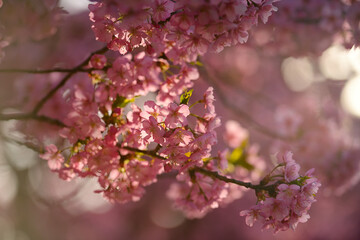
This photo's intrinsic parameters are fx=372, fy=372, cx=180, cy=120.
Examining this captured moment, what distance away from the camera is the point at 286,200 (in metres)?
1.44

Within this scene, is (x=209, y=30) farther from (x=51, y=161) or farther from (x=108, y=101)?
(x=51, y=161)

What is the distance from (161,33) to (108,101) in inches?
16.0

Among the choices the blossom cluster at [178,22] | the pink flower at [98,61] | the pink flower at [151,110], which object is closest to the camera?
the blossom cluster at [178,22]

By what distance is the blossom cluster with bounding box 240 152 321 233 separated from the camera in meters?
1.45

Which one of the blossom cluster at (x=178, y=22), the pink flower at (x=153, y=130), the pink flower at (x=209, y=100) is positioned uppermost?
the blossom cluster at (x=178, y=22)

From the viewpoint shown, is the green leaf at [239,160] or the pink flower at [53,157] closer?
the pink flower at [53,157]

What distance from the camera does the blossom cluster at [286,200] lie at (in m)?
1.45

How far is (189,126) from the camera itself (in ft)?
5.09

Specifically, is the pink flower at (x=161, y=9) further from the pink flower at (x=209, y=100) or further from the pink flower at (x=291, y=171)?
the pink flower at (x=291, y=171)

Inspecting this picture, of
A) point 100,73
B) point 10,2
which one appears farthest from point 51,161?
point 10,2

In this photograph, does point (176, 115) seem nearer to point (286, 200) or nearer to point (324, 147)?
point (286, 200)

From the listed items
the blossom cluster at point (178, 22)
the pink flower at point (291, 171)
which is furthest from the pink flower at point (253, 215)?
the blossom cluster at point (178, 22)

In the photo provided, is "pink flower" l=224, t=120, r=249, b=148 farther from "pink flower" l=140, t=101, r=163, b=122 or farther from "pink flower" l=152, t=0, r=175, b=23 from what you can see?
"pink flower" l=152, t=0, r=175, b=23

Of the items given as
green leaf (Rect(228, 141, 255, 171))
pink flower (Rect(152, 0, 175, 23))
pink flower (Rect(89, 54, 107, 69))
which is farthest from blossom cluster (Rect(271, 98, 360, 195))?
pink flower (Rect(152, 0, 175, 23))
